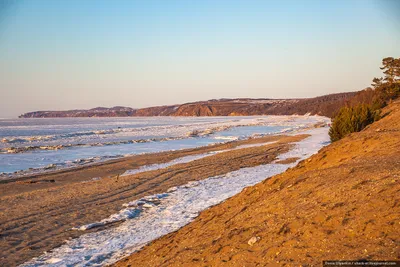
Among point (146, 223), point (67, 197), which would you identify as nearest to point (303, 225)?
point (146, 223)

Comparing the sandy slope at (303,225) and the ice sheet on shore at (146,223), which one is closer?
the sandy slope at (303,225)

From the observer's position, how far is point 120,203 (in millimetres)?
11438

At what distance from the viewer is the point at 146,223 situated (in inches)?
364

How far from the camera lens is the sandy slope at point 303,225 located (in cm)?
457

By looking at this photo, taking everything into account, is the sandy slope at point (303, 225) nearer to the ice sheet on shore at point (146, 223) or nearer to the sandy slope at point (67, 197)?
the ice sheet on shore at point (146, 223)

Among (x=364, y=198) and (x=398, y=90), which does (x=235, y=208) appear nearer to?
(x=364, y=198)

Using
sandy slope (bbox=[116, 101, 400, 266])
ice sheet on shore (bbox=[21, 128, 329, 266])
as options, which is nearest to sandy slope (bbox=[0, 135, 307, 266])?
ice sheet on shore (bbox=[21, 128, 329, 266])

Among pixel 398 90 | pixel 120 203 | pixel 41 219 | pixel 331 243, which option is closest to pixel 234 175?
pixel 120 203

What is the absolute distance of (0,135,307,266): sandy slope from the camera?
850 cm

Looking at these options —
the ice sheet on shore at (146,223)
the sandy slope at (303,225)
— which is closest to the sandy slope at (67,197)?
the ice sheet on shore at (146,223)

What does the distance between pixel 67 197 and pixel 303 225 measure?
9499 millimetres

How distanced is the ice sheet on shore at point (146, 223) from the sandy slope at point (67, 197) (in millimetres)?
584

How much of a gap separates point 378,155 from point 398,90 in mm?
30297

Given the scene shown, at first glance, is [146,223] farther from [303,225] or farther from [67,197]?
[303,225]
